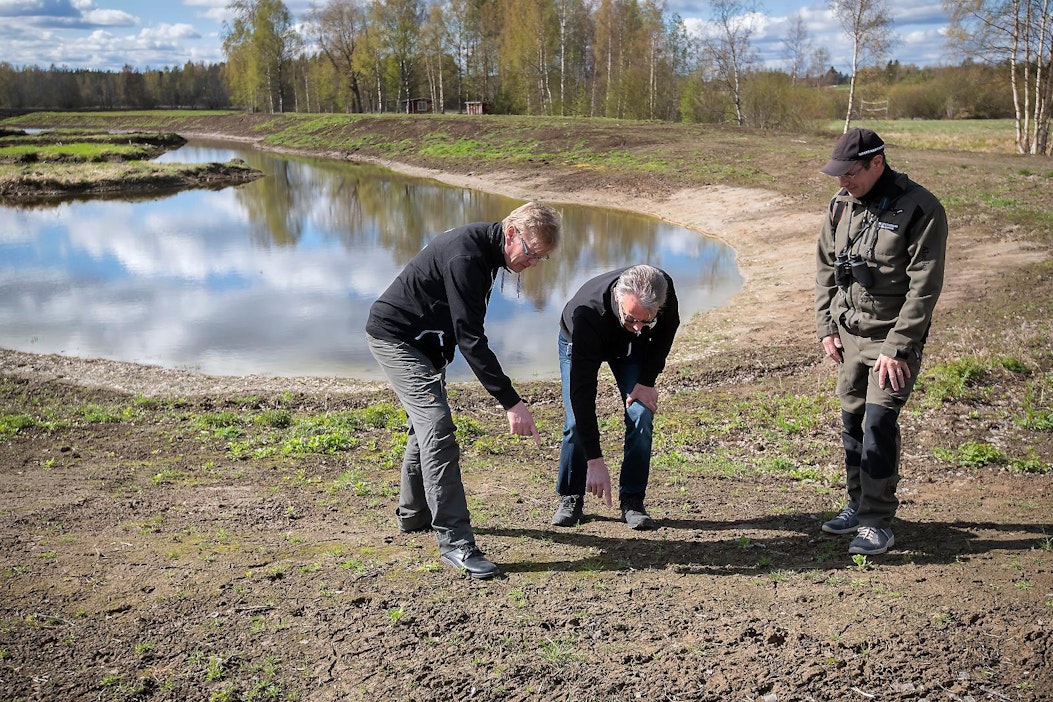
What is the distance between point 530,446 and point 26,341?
962cm

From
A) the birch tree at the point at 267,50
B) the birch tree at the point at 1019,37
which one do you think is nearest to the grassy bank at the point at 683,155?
the birch tree at the point at 1019,37

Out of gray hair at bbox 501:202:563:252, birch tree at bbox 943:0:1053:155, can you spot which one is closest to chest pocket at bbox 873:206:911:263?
gray hair at bbox 501:202:563:252

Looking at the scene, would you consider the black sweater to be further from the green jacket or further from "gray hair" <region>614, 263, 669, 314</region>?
the green jacket

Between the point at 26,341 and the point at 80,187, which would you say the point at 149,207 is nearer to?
the point at 80,187

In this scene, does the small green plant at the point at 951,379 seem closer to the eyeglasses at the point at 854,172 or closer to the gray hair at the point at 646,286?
the eyeglasses at the point at 854,172

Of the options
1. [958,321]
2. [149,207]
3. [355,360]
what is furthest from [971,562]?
Result: [149,207]

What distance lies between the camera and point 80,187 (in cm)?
3659

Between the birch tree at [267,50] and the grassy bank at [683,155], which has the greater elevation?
the birch tree at [267,50]

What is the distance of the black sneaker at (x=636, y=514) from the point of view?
524 centimetres

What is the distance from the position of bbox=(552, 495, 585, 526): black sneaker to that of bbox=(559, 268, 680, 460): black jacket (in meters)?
0.72

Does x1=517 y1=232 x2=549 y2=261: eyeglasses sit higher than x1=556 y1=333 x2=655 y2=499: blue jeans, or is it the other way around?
x1=517 y1=232 x2=549 y2=261: eyeglasses

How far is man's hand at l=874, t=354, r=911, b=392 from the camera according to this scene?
447 cm

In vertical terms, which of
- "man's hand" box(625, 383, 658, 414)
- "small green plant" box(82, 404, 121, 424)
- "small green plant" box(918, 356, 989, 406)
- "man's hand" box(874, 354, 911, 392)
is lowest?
"small green plant" box(82, 404, 121, 424)

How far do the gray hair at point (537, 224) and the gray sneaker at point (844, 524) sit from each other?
7.98 feet
